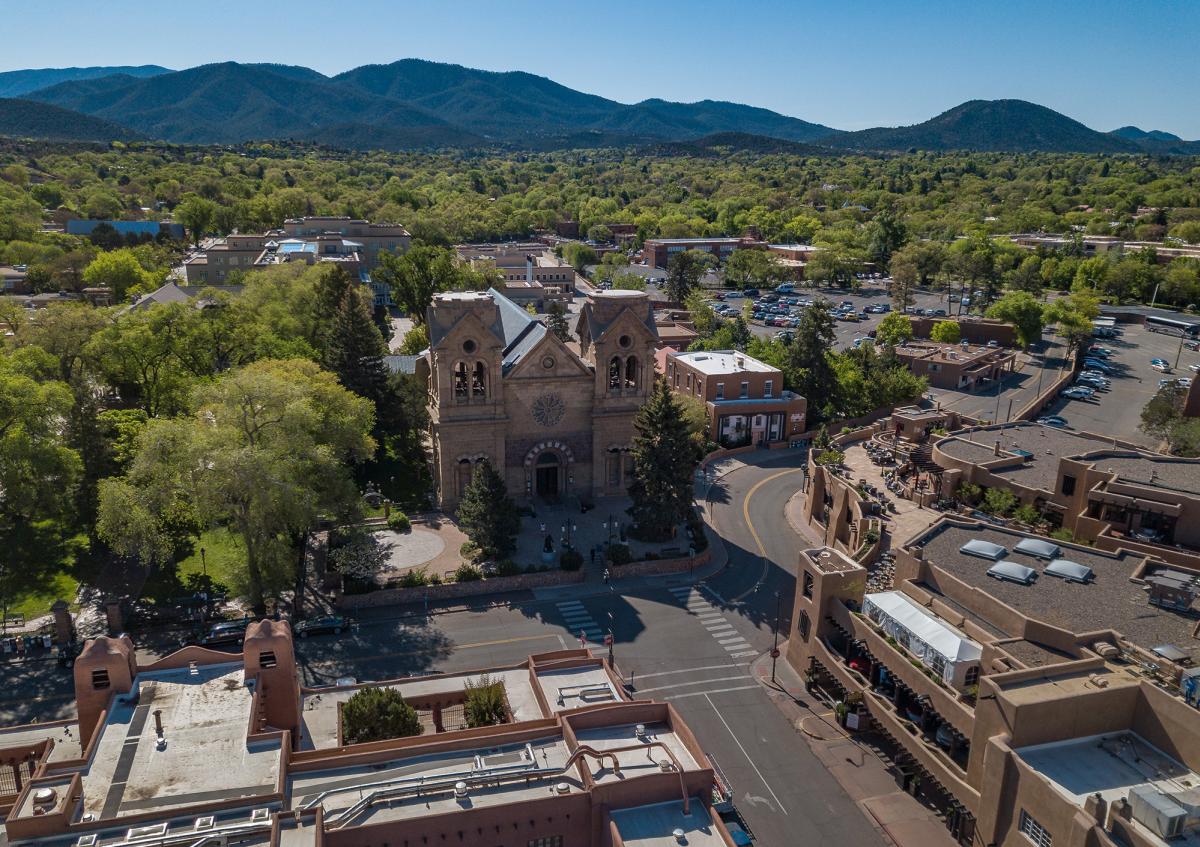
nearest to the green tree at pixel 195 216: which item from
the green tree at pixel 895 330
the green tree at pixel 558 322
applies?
the green tree at pixel 558 322

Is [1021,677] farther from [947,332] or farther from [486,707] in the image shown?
[947,332]

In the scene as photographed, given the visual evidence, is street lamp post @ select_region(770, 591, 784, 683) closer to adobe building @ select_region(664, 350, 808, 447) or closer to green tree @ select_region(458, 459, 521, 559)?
green tree @ select_region(458, 459, 521, 559)

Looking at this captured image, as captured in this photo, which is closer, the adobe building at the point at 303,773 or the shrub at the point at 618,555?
the adobe building at the point at 303,773

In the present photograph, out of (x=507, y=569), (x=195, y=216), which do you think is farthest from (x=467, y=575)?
(x=195, y=216)

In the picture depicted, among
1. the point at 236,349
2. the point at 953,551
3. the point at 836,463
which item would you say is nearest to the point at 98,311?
the point at 236,349

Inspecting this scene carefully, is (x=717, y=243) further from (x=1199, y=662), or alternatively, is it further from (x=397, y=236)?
(x=1199, y=662)

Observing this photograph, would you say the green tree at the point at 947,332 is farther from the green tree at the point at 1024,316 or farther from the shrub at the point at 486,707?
the shrub at the point at 486,707

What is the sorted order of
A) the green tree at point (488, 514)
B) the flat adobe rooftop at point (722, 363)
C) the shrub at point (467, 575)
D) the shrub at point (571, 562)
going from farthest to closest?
the flat adobe rooftop at point (722, 363)
the green tree at point (488, 514)
the shrub at point (571, 562)
the shrub at point (467, 575)
